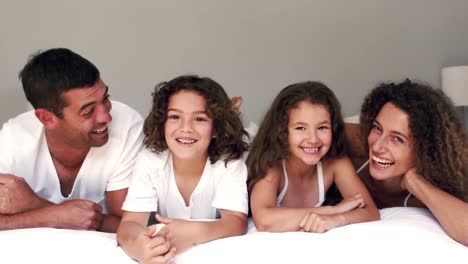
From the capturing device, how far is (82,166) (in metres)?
1.58

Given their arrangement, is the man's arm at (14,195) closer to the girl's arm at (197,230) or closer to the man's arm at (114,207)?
the man's arm at (114,207)

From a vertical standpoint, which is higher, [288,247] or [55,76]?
[55,76]

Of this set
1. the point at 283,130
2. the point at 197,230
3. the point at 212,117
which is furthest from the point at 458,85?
the point at 197,230

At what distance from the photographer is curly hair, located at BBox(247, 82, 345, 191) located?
1506 millimetres

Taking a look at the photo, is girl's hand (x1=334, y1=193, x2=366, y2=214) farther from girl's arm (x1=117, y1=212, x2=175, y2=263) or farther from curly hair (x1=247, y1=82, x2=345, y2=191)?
girl's arm (x1=117, y1=212, x2=175, y2=263)

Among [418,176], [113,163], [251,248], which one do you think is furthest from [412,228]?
[113,163]

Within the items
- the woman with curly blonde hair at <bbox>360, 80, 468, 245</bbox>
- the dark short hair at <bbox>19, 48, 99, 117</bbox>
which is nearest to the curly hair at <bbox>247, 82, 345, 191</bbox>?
the woman with curly blonde hair at <bbox>360, 80, 468, 245</bbox>

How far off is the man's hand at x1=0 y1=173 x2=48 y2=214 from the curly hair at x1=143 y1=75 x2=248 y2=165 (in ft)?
1.18

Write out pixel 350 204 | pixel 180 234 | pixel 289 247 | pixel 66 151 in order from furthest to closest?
pixel 66 151 → pixel 350 204 → pixel 180 234 → pixel 289 247

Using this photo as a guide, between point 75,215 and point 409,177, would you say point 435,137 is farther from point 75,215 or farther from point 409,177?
point 75,215

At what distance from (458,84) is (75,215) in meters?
2.10

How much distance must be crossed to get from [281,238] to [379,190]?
59 cm

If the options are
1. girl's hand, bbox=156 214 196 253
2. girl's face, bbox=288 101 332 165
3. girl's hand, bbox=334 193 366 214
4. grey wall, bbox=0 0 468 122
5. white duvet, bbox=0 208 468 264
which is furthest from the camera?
grey wall, bbox=0 0 468 122

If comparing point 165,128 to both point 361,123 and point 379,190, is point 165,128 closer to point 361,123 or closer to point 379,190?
point 361,123
